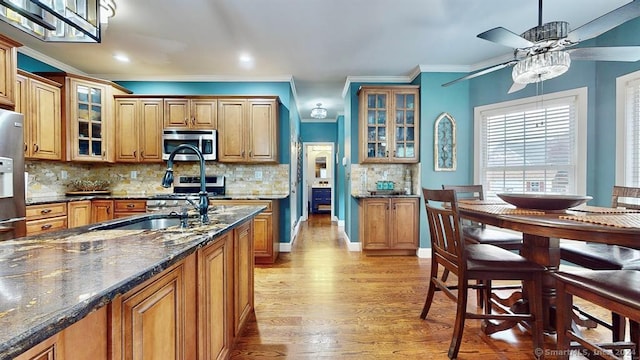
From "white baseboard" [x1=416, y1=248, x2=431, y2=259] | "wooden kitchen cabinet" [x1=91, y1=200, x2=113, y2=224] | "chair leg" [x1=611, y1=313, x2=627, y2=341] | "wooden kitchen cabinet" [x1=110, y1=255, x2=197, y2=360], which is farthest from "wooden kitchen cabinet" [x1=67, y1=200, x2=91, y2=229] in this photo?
"chair leg" [x1=611, y1=313, x2=627, y2=341]

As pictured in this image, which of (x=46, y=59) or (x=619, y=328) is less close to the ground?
(x=46, y=59)

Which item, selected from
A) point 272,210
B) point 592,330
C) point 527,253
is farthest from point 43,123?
point 592,330

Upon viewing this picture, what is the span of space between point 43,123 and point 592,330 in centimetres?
547

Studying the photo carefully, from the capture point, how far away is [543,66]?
1.82 meters

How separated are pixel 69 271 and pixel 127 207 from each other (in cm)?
323

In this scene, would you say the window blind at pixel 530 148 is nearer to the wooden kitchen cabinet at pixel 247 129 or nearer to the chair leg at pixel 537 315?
the chair leg at pixel 537 315

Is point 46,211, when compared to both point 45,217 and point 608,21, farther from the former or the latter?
point 608,21

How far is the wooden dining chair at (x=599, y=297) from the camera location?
1180 mm

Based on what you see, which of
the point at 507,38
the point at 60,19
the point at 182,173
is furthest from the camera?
the point at 182,173

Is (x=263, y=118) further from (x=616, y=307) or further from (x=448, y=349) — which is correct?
(x=616, y=307)

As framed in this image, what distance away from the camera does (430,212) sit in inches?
81.1

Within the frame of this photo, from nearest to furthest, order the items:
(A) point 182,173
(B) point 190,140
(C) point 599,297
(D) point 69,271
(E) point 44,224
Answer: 1. (D) point 69,271
2. (C) point 599,297
3. (E) point 44,224
4. (B) point 190,140
5. (A) point 182,173

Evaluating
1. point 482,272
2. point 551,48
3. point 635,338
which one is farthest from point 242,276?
point 551,48

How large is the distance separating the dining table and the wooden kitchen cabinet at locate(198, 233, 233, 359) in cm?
162
